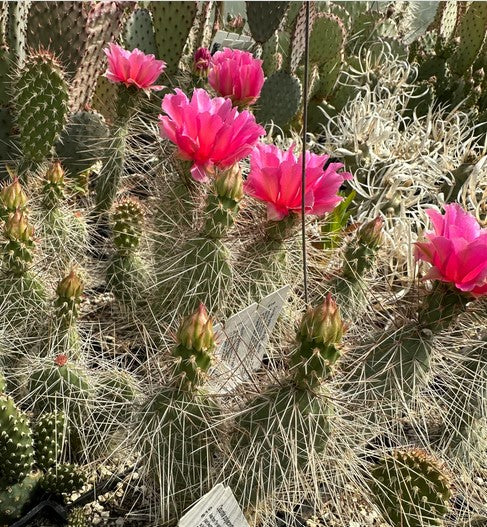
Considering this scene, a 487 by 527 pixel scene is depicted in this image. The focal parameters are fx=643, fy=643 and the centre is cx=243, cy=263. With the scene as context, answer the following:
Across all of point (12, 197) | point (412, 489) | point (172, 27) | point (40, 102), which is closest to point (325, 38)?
point (172, 27)

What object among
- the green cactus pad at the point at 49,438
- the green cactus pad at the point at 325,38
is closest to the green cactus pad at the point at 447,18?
the green cactus pad at the point at 325,38

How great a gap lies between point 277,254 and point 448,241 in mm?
359

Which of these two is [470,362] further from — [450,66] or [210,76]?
[450,66]

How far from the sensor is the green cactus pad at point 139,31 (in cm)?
214

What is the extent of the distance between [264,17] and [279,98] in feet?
0.93

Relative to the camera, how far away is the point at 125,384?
1.11 meters

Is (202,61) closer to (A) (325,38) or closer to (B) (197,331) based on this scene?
(A) (325,38)

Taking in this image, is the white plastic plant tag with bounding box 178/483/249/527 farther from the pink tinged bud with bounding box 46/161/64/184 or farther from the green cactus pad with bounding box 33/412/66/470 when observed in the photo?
the pink tinged bud with bounding box 46/161/64/184

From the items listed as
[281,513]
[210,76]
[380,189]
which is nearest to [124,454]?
[281,513]

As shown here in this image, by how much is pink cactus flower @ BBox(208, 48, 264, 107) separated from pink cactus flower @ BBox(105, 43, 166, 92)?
170 mm

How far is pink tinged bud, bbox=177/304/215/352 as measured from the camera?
2.62 ft

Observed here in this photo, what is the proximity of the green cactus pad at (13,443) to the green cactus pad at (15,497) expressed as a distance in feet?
0.05

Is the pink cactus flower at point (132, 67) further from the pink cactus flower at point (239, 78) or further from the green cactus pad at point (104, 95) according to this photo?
the green cactus pad at point (104, 95)

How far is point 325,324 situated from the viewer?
2.47 ft
